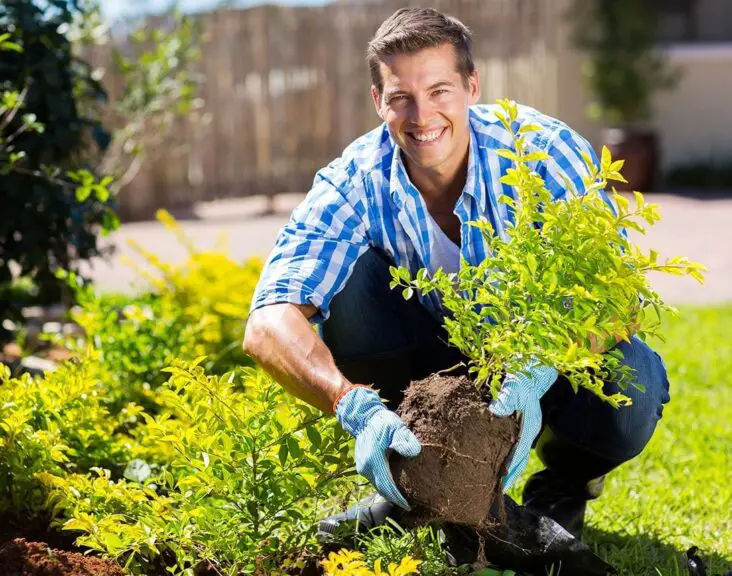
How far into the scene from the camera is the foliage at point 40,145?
3854 mm

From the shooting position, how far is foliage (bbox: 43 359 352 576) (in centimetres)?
231

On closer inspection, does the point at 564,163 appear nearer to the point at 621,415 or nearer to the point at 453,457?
the point at 621,415

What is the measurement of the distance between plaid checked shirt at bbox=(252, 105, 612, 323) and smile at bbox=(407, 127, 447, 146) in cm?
13

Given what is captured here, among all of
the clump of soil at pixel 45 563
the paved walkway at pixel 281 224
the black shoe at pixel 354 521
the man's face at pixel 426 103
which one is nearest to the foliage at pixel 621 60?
the paved walkway at pixel 281 224

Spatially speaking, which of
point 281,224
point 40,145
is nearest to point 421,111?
point 40,145

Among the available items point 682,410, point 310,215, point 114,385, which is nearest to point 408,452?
point 310,215

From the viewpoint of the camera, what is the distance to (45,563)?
2.31m

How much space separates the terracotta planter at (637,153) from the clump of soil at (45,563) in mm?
9544

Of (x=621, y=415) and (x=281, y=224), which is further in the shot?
(x=281, y=224)

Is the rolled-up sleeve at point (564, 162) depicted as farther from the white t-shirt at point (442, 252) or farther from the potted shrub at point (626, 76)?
the potted shrub at point (626, 76)

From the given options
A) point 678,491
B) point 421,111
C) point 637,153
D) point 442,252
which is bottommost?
point 637,153

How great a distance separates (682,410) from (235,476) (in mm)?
2393

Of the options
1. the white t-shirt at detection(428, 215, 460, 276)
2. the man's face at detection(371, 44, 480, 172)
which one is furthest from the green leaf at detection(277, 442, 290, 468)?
the man's face at detection(371, 44, 480, 172)

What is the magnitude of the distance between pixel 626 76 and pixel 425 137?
29.5ft
